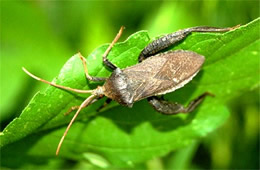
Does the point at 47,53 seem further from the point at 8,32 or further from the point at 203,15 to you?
the point at 203,15

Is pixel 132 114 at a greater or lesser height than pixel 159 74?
lesser

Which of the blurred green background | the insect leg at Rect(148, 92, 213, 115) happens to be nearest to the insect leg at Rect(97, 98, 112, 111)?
the insect leg at Rect(148, 92, 213, 115)

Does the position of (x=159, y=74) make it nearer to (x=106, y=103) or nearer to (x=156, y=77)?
(x=156, y=77)

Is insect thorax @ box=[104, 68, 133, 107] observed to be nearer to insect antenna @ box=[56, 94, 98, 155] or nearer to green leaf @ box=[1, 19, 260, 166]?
green leaf @ box=[1, 19, 260, 166]

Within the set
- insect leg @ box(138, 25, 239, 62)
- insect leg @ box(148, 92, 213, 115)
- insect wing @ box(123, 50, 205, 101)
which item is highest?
insect leg @ box(138, 25, 239, 62)

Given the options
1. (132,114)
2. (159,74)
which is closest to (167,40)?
(159,74)

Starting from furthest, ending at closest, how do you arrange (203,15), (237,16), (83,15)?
(83,15)
(203,15)
(237,16)

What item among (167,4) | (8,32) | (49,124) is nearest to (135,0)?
(167,4)

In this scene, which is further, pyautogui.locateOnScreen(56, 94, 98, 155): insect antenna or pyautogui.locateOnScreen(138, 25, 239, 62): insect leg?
pyautogui.locateOnScreen(138, 25, 239, 62): insect leg
